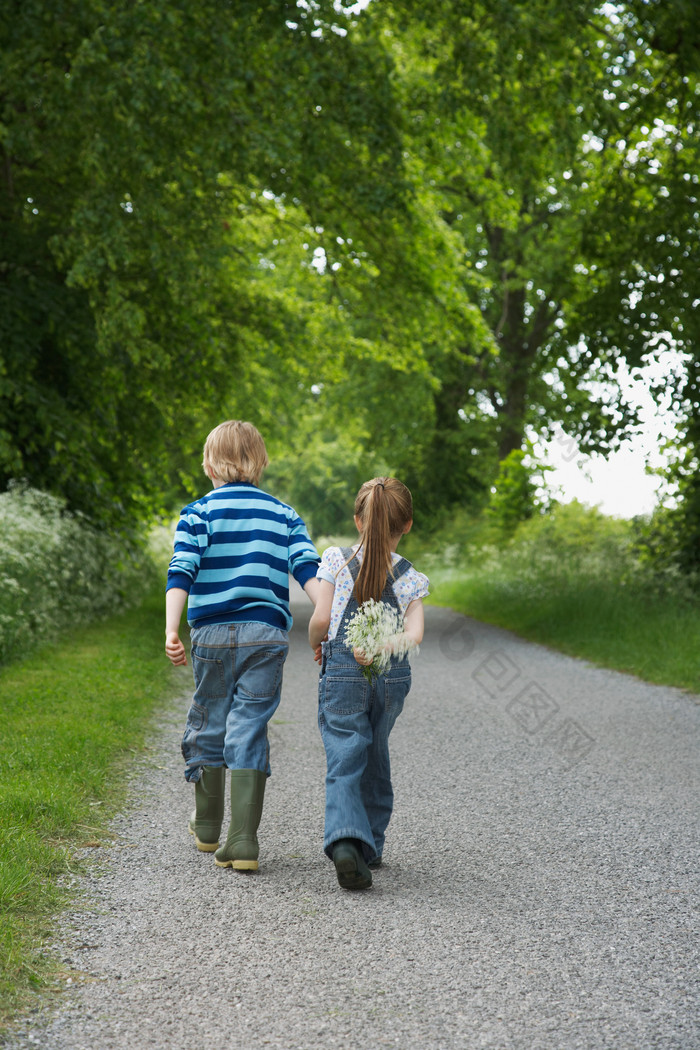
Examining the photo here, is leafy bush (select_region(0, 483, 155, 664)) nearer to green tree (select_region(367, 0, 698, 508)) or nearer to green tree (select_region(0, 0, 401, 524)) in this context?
green tree (select_region(0, 0, 401, 524))

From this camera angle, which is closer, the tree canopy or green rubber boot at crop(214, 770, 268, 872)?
green rubber boot at crop(214, 770, 268, 872)

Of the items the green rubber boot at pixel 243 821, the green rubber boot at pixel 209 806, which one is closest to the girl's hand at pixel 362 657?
the green rubber boot at pixel 243 821

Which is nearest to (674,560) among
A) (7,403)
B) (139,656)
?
(139,656)

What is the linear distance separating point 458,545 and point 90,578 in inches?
686

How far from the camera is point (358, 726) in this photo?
4.29 metres

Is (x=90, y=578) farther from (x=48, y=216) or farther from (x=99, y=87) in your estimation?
(x=99, y=87)

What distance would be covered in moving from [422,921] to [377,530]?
5.05ft

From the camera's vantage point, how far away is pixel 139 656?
1018 cm

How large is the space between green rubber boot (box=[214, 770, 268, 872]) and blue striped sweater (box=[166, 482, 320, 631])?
0.67 m

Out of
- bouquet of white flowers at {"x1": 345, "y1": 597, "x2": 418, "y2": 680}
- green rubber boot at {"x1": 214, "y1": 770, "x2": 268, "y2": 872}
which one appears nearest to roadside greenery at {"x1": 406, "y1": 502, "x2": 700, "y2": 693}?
bouquet of white flowers at {"x1": 345, "y1": 597, "x2": 418, "y2": 680}

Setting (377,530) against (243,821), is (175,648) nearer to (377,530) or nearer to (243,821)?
(243,821)

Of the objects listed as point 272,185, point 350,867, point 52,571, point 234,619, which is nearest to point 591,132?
point 272,185

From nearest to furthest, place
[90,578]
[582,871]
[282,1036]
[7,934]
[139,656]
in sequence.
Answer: [282,1036] → [7,934] → [582,871] → [139,656] → [90,578]

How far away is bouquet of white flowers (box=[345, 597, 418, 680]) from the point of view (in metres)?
4.20
